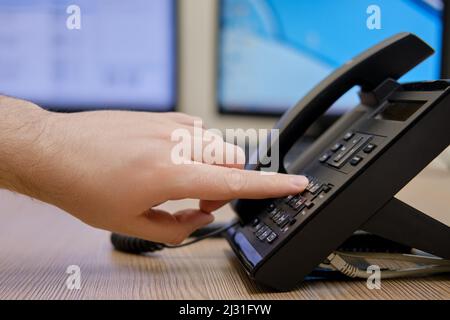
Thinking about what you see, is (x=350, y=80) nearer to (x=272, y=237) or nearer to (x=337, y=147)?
(x=337, y=147)

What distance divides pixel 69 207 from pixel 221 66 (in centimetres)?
95

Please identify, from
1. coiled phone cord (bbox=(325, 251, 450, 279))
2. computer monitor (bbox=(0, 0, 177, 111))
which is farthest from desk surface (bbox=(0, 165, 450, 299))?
computer monitor (bbox=(0, 0, 177, 111))

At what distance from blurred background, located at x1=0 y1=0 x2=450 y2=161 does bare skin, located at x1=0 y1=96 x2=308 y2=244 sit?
0.84 metres

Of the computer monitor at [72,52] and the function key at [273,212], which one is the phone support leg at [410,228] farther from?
the computer monitor at [72,52]

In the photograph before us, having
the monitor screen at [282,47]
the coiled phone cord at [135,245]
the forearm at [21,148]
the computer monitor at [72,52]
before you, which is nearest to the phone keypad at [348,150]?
the coiled phone cord at [135,245]

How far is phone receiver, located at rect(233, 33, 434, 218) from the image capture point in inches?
22.2

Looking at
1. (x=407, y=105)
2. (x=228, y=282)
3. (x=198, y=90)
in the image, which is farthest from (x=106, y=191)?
(x=198, y=90)

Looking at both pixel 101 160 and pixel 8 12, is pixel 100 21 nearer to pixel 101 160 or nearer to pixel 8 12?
pixel 8 12

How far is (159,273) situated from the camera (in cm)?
50

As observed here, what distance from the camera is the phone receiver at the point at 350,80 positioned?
0.56m

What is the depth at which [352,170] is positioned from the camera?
43 cm

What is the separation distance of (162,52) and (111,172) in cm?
95

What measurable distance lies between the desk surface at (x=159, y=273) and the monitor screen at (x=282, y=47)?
2.44 ft

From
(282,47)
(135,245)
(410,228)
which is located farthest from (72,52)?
(410,228)
